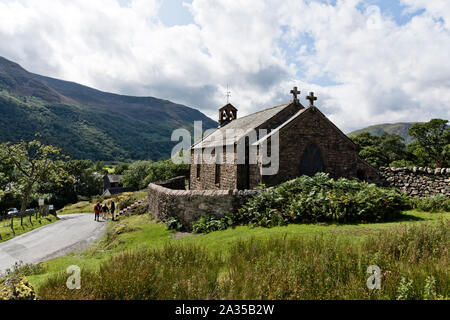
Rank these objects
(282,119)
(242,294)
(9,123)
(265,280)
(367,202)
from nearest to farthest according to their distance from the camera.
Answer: (242,294), (265,280), (367,202), (282,119), (9,123)

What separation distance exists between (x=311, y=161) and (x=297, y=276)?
600 inches

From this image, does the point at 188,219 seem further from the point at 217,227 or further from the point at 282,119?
the point at 282,119

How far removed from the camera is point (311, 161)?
61.4 ft

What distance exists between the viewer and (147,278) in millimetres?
4992

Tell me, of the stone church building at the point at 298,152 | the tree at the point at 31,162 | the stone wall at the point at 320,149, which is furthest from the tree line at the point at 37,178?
the stone wall at the point at 320,149

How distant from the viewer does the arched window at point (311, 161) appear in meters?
18.4

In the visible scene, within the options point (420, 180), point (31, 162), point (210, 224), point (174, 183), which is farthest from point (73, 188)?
point (420, 180)

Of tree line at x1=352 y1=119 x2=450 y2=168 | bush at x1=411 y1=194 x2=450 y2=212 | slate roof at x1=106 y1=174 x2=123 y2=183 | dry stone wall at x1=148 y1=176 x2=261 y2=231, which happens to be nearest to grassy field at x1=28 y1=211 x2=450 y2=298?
bush at x1=411 y1=194 x2=450 y2=212

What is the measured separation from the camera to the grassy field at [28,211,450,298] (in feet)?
22.6

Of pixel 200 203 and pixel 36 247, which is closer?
pixel 200 203

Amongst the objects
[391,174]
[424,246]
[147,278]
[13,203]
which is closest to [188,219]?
[147,278]

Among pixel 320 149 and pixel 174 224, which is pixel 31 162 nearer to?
pixel 174 224

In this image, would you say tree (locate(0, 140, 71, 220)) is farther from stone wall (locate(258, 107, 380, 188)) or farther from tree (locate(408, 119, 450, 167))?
tree (locate(408, 119, 450, 167))

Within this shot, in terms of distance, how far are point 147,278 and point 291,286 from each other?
299 centimetres
